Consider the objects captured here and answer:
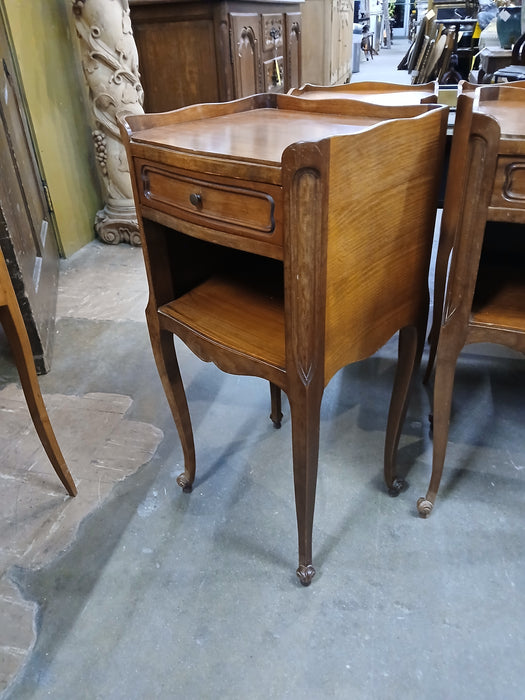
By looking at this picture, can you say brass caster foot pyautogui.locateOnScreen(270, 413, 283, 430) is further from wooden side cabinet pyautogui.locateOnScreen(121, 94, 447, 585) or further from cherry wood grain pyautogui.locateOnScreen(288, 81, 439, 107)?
cherry wood grain pyautogui.locateOnScreen(288, 81, 439, 107)

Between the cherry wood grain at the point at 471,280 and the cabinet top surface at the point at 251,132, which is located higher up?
the cabinet top surface at the point at 251,132

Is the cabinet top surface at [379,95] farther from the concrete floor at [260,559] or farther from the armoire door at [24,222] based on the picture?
the armoire door at [24,222]

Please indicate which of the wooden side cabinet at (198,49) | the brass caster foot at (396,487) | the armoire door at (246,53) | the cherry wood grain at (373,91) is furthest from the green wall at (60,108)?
the brass caster foot at (396,487)

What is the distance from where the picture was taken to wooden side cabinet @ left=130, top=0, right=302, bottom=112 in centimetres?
295

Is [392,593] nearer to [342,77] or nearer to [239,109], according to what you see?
[239,109]

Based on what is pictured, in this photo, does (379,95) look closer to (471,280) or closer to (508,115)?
(508,115)

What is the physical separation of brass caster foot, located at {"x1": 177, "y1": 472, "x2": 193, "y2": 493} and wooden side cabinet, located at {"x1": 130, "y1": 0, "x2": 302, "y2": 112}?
8.14ft

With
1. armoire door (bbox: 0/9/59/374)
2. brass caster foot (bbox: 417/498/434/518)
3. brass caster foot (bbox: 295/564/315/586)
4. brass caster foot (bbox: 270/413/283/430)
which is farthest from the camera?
armoire door (bbox: 0/9/59/374)

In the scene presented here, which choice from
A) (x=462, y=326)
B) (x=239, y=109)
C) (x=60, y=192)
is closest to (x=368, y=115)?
(x=239, y=109)

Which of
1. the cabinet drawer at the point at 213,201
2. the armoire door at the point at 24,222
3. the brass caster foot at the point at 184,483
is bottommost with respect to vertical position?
the brass caster foot at the point at 184,483

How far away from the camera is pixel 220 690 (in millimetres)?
1032

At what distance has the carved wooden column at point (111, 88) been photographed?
9.16ft

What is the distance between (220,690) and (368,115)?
1.27 metres

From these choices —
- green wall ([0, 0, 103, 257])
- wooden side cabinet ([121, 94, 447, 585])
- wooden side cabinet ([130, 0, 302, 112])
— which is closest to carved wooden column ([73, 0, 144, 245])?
green wall ([0, 0, 103, 257])
